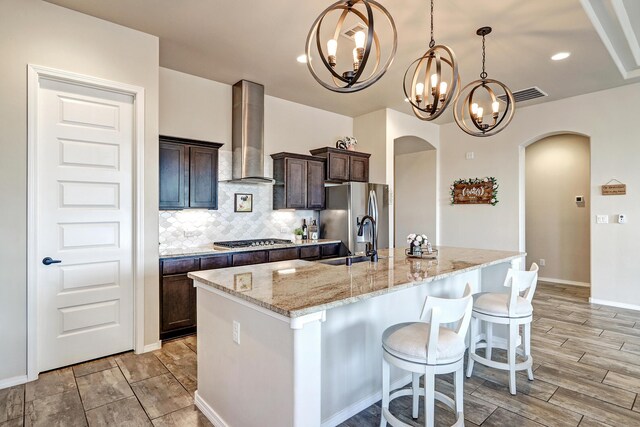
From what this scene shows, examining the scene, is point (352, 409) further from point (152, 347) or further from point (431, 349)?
point (152, 347)

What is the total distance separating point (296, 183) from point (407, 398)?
3.26m

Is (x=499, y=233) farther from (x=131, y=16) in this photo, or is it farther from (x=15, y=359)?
(x=15, y=359)

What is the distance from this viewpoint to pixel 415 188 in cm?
724

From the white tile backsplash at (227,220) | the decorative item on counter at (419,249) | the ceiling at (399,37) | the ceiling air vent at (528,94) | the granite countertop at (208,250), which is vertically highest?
the ceiling at (399,37)

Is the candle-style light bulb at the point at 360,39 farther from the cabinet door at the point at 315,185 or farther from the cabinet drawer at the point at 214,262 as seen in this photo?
the cabinet door at the point at 315,185

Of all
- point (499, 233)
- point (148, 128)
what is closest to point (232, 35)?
point (148, 128)

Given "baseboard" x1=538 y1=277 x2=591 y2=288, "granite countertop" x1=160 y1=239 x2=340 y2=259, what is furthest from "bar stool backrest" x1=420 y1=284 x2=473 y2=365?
"baseboard" x1=538 y1=277 x2=591 y2=288

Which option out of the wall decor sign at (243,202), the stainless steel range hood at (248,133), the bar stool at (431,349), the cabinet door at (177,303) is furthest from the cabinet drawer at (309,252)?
the bar stool at (431,349)

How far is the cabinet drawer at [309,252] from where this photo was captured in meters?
4.70

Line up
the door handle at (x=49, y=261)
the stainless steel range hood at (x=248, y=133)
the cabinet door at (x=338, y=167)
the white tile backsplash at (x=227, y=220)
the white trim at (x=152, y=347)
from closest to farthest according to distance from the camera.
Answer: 1. the door handle at (x=49, y=261)
2. the white trim at (x=152, y=347)
3. the white tile backsplash at (x=227, y=220)
4. the stainless steel range hood at (x=248, y=133)
5. the cabinet door at (x=338, y=167)

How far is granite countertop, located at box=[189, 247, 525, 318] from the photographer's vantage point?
5.29 ft

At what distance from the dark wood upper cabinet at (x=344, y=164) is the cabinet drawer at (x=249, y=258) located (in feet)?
5.82

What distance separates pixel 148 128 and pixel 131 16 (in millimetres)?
980

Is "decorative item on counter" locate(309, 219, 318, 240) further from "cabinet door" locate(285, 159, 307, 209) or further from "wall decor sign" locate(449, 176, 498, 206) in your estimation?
"wall decor sign" locate(449, 176, 498, 206)
